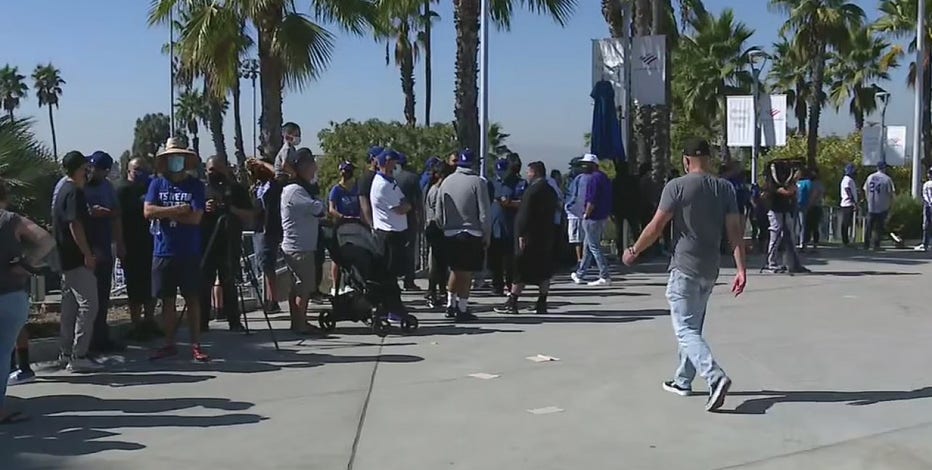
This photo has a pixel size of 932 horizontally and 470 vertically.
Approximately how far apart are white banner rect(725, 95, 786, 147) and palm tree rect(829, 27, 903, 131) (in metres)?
17.0

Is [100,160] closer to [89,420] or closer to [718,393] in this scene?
[89,420]

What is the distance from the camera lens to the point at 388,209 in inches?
465

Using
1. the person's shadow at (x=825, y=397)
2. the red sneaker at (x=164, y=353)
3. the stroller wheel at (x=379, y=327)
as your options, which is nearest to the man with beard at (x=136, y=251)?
the red sneaker at (x=164, y=353)

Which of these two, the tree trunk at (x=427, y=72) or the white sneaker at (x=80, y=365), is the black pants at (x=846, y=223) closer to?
the white sneaker at (x=80, y=365)

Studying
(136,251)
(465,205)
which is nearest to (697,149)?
(465,205)

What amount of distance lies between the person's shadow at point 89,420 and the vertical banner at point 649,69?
13.5 meters

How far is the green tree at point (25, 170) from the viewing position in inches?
386

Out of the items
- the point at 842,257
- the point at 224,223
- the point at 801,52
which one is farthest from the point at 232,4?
the point at 801,52

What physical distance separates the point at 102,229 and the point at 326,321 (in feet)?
8.80

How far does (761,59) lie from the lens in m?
40.6

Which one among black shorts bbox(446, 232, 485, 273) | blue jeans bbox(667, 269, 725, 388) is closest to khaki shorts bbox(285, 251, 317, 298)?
black shorts bbox(446, 232, 485, 273)

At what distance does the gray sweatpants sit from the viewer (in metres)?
8.70

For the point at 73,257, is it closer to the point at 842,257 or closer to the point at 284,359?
the point at 284,359

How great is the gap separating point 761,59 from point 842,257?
22672 mm
